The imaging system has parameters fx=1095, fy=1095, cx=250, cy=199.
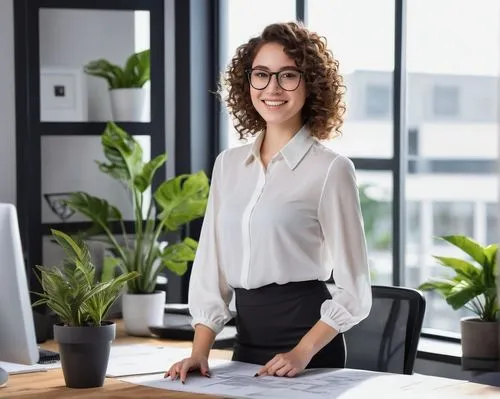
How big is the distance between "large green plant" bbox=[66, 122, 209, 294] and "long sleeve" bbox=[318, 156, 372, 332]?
174 centimetres

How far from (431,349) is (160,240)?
4.22 ft

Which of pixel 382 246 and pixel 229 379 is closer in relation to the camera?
pixel 229 379

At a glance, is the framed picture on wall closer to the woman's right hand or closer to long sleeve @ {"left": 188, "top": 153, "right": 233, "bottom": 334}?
long sleeve @ {"left": 188, "top": 153, "right": 233, "bottom": 334}

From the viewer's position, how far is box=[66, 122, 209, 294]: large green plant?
4371 millimetres

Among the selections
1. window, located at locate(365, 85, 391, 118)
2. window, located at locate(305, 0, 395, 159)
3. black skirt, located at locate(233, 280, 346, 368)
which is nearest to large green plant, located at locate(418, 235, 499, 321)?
window, located at locate(305, 0, 395, 159)

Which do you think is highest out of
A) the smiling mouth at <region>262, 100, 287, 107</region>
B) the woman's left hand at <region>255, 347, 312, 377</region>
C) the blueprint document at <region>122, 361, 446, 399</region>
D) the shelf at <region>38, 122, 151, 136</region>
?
the smiling mouth at <region>262, 100, 287, 107</region>

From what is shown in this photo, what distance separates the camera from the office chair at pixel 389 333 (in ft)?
10.0

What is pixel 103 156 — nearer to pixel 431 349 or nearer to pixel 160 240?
pixel 160 240

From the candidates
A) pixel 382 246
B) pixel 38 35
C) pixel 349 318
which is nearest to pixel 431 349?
pixel 382 246

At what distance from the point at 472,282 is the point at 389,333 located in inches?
33.6

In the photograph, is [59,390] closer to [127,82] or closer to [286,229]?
[286,229]

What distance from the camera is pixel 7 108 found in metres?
4.66

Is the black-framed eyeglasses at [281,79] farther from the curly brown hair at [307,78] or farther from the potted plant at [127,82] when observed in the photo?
the potted plant at [127,82]

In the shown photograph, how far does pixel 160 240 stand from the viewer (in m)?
4.72
